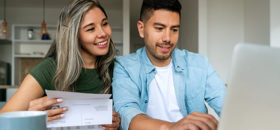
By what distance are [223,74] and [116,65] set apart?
9.42 ft

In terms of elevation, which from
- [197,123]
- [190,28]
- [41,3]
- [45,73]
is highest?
[41,3]

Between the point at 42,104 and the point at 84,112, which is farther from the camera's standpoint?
the point at 42,104

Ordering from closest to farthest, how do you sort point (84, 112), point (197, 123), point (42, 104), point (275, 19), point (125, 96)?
point (197, 123) → point (84, 112) → point (42, 104) → point (125, 96) → point (275, 19)

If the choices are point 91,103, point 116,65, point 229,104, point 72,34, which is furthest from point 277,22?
point 229,104

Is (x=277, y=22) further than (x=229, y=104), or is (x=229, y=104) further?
(x=277, y=22)

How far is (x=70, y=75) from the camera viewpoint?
125 centimetres

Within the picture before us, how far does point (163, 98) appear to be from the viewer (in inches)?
51.5

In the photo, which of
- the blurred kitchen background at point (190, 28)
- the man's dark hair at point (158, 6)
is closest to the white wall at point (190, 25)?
the blurred kitchen background at point (190, 28)

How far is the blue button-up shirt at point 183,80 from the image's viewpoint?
1243 mm

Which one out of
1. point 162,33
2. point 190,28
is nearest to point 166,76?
point 162,33

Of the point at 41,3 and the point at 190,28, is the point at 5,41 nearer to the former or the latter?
the point at 41,3

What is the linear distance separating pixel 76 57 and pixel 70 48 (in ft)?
0.19

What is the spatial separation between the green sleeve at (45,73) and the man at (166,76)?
0.34m

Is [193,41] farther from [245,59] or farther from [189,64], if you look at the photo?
[245,59]
